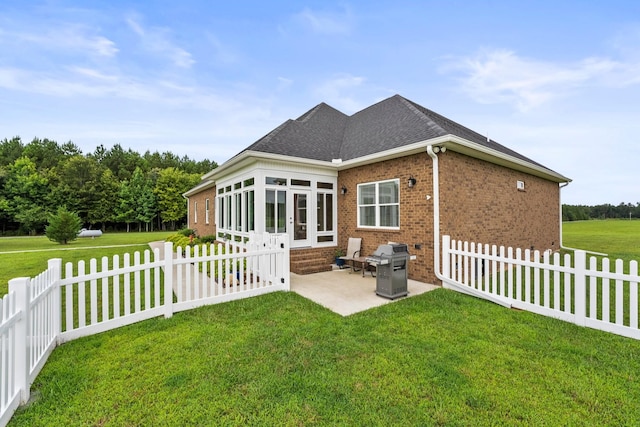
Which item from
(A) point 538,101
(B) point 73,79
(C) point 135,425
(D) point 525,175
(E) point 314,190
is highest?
(B) point 73,79

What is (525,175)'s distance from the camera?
34.9 feet

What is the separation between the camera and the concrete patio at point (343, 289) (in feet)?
17.5

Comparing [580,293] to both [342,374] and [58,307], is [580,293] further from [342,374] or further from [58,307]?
[58,307]

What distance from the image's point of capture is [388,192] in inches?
324

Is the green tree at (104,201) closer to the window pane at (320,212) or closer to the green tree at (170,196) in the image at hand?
the green tree at (170,196)

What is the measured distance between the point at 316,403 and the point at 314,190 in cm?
733

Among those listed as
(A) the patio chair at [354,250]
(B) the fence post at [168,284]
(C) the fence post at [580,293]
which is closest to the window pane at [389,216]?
(A) the patio chair at [354,250]

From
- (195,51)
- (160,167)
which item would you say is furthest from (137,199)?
(195,51)

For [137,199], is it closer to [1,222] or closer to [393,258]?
[1,222]

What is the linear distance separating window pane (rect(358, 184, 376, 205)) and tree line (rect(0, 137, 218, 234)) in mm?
35311

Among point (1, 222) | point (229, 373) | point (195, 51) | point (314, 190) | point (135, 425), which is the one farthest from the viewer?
point (1, 222)

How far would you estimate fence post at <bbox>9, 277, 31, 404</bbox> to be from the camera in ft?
8.29

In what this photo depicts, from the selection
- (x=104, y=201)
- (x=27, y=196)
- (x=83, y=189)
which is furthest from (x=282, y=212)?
(x=27, y=196)

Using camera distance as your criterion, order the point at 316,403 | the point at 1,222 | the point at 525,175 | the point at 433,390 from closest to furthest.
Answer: the point at 316,403 → the point at 433,390 → the point at 525,175 → the point at 1,222
